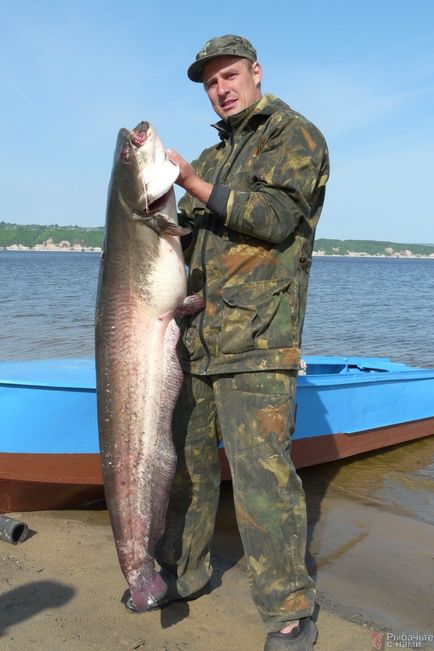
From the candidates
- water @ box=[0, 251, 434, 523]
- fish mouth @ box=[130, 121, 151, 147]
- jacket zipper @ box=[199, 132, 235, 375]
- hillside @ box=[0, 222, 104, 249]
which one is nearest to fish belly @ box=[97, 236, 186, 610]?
jacket zipper @ box=[199, 132, 235, 375]

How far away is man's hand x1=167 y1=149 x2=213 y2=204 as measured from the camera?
3234mm

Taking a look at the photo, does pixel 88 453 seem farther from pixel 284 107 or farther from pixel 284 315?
pixel 284 107

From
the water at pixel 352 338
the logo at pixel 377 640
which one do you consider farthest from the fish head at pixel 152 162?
the water at pixel 352 338

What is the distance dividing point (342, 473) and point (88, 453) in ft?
10.6

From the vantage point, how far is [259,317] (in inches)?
133

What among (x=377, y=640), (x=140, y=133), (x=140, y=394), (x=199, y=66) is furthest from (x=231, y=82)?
(x=377, y=640)

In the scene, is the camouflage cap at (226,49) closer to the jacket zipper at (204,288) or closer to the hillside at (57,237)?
the jacket zipper at (204,288)

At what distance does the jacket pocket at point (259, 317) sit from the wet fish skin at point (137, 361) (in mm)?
292

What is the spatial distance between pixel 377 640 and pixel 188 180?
265cm

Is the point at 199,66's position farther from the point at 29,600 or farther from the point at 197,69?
the point at 29,600

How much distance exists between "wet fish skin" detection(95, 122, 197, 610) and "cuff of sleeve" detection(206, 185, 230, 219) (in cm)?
20

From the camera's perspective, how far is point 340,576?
470cm

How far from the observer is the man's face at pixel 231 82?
363 cm

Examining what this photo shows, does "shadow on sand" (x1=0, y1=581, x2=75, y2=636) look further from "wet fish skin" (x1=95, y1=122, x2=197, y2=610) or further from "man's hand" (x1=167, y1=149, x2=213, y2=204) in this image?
"man's hand" (x1=167, y1=149, x2=213, y2=204)
